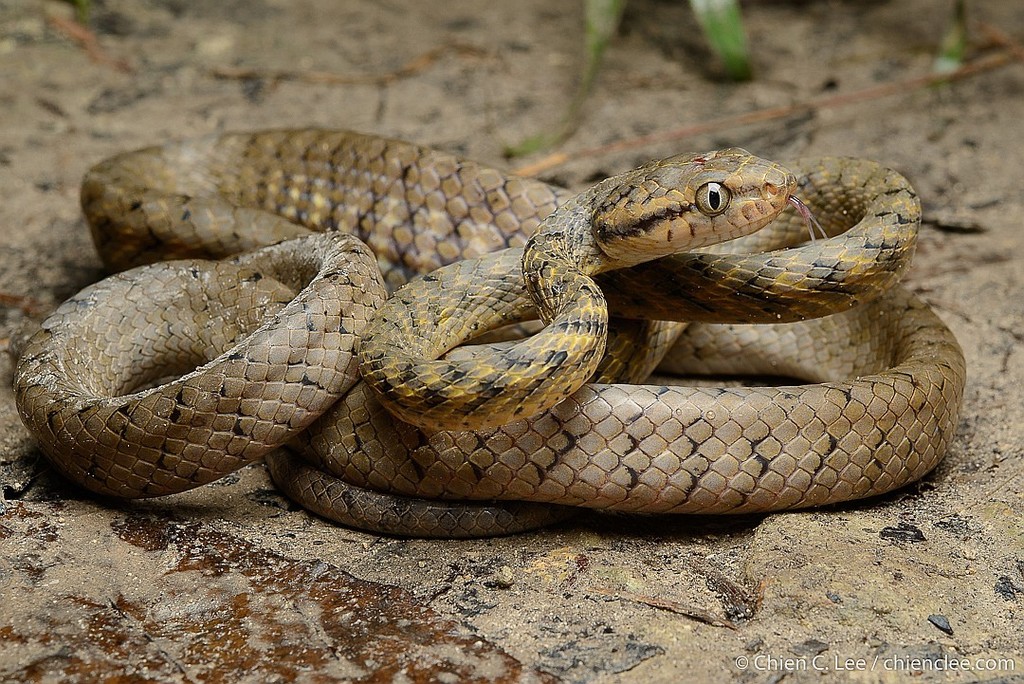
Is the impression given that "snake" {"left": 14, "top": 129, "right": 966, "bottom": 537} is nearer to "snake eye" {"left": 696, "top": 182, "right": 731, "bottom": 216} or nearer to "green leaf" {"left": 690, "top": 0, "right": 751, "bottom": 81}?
"snake eye" {"left": 696, "top": 182, "right": 731, "bottom": 216}

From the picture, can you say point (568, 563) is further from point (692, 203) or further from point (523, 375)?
point (692, 203)

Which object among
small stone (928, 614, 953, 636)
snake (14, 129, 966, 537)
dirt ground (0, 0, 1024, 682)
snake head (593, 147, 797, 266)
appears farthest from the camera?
snake head (593, 147, 797, 266)

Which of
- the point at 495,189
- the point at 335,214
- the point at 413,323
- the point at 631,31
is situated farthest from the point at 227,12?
the point at 413,323

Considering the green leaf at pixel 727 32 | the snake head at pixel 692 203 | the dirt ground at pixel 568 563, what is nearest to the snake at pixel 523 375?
the snake head at pixel 692 203

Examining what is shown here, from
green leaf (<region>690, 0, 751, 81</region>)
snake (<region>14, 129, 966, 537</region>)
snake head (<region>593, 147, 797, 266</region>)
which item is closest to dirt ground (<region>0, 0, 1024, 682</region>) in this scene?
snake (<region>14, 129, 966, 537</region>)

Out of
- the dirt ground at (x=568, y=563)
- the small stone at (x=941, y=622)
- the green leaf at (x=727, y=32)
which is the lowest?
the small stone at (x=941, y=622)

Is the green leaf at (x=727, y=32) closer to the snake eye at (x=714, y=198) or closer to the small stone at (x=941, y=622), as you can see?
the snake eye at (x=714, y=198)
